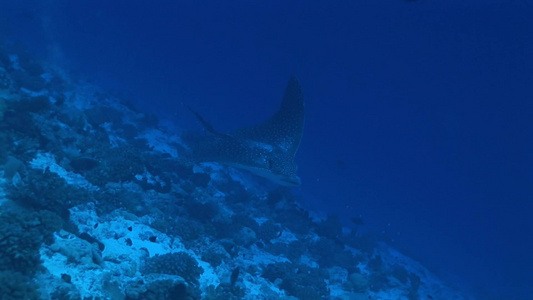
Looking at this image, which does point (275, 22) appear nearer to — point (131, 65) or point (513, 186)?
point (131, 65)

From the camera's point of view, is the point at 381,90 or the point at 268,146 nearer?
the point at 268,146

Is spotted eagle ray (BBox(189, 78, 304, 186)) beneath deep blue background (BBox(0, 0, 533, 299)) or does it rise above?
beneath

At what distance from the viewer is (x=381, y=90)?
92.8 metres

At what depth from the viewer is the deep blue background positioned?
5197cm

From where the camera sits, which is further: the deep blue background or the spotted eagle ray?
the deep blue background

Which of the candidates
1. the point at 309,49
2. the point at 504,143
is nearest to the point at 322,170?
the point at 309,49

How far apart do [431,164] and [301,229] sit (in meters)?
101

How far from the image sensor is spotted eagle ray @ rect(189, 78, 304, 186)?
10336 mm

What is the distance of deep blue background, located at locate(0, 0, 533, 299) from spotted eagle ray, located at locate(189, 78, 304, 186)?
98.8 feet

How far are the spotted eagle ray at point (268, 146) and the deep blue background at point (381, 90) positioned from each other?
98.8ft

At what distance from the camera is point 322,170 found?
2589 inches

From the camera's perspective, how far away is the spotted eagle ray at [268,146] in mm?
10336

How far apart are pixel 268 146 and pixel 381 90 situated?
8982 centimetres

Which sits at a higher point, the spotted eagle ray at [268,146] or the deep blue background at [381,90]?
the deep blue background at [381,90]
